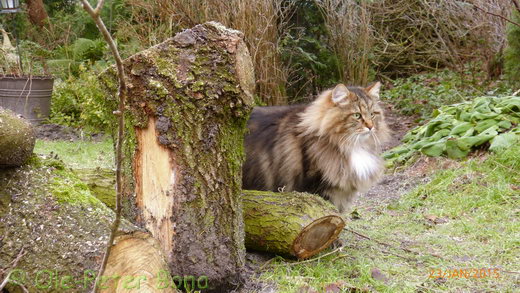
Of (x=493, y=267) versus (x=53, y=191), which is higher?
(x=53, y=191)

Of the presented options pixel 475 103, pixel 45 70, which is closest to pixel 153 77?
pixel 475 103

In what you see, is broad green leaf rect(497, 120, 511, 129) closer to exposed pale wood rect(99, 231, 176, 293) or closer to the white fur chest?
the white fur chest

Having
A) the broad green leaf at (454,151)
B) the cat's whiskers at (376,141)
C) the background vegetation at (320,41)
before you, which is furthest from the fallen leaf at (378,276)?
the background vegetation at (320,41)

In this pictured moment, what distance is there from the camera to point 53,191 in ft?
8.20

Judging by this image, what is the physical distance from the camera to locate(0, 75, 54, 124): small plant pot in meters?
8.30

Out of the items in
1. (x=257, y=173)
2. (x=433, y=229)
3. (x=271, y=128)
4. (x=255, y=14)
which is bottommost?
(x=433, y=229)

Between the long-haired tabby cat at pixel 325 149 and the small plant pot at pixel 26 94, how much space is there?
545 centimetres

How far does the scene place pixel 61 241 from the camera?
233 centimetres

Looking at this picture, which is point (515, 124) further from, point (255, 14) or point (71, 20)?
point (71, 20)

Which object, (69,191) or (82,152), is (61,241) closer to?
(69,191)

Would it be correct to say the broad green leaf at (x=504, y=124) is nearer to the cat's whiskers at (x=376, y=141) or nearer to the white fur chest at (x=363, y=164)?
the cat's whiskers at (x=376, y=141)

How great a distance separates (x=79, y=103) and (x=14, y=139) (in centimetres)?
686

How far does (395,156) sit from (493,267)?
3.30 m

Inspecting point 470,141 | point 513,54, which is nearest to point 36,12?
point 513,54
